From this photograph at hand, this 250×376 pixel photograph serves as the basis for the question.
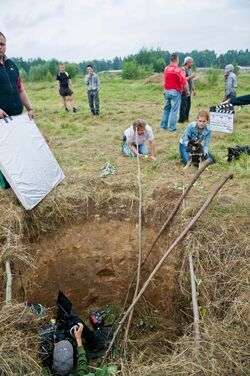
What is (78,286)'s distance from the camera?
16.0 feet

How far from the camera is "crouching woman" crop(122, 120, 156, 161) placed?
17.9ft

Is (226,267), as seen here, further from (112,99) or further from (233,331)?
(112,99)

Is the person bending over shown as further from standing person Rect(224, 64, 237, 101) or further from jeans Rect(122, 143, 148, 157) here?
standing person Rect(224, 64, 237, 101)

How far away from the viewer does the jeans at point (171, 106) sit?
22.2ft

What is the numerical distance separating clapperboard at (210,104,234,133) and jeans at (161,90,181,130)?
100 centimetres

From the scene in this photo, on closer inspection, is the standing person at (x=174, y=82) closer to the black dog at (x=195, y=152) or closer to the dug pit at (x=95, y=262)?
the black dog at (x=195, y=152)

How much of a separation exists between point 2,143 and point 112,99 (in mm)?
9165

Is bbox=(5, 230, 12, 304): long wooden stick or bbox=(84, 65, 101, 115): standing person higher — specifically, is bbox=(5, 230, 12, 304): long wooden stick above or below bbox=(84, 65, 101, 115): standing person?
below

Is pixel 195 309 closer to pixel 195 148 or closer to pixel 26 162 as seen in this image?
pixel 26 162

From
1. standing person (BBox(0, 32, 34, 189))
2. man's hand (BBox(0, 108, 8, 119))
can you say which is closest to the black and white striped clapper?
standing person (BBox(0, 32, 34, 189))

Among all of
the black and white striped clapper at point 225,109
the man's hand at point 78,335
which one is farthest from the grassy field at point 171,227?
the black and white striped clapper at point 225,109

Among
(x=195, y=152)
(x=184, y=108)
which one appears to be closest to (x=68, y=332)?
(x=195, y=152)

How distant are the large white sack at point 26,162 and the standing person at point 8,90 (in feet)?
→ 0.39

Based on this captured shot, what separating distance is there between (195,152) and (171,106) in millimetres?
2051
